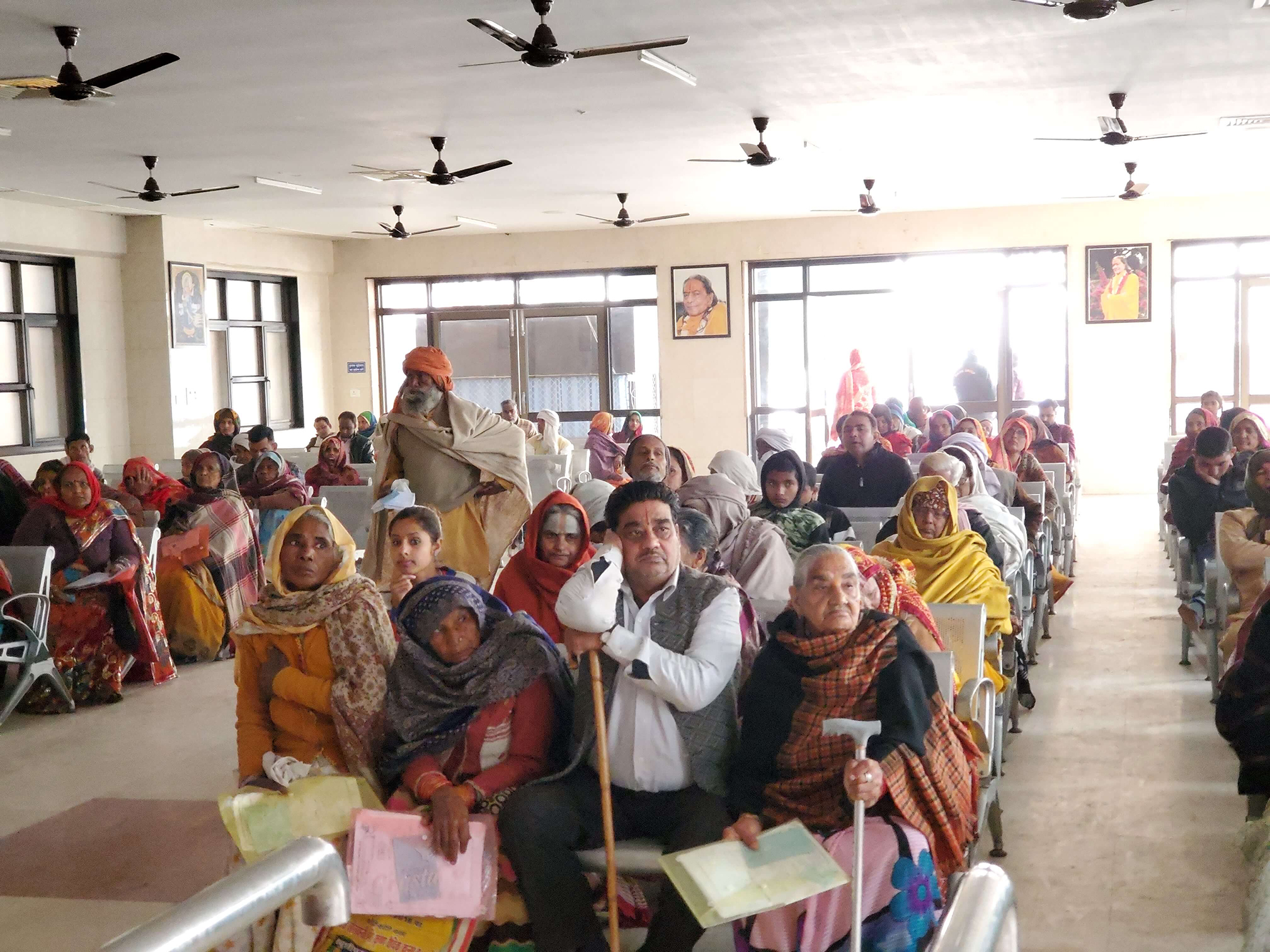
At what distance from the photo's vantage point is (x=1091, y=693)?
541 centimetres

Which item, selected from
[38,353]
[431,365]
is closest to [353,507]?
[431,365]

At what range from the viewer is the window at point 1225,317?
13.7m

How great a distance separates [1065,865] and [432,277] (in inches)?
543

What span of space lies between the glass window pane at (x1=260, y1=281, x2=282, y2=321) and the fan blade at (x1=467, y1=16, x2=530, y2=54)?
10.1 metres

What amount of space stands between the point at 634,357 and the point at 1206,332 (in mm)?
6757

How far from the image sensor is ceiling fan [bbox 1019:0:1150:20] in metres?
5.30

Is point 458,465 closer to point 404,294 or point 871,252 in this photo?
point 871,252

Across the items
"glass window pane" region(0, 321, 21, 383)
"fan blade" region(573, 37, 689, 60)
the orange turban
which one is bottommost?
the orange turban

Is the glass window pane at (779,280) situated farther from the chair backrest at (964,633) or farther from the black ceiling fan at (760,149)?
the chair backrest at (964,633)

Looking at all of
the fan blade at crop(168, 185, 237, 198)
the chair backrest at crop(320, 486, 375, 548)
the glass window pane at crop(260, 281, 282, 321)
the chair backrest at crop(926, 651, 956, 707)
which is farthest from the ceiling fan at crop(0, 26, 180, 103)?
the glass window pane at crop(260, 281, 282, 321)

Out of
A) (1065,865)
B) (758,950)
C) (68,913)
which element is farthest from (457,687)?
(1065,865)

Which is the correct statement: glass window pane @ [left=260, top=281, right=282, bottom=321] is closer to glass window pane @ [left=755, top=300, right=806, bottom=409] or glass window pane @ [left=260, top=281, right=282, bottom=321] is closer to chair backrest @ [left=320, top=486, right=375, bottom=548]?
glass window pane @ [left=755, top=300, right=806, bottom=409]

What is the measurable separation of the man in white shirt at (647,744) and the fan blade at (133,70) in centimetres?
430

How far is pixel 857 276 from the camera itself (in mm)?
14906
